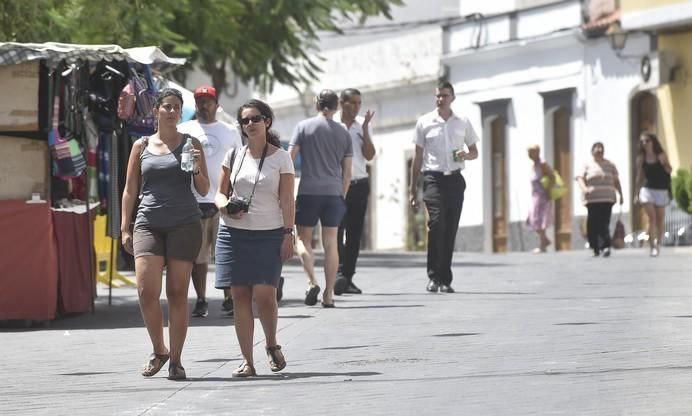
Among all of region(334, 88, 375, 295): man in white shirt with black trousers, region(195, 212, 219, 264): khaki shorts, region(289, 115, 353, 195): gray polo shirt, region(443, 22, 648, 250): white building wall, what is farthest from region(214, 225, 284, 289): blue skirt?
region(443, 22, 648, 250): white building wall

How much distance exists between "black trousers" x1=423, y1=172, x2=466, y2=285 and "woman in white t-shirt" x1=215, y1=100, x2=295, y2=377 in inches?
288

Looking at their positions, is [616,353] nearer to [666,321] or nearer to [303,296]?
[666,321]

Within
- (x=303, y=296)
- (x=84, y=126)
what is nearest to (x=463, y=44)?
(x=303, y=296)

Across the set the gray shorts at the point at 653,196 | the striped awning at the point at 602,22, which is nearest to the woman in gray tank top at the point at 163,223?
the gray shorts at the point at 653,196

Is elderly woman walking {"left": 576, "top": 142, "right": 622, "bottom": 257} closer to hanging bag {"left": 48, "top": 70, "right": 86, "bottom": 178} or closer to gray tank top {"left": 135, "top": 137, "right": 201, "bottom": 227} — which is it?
hanging bag {"left": 48, "top": 70, "right": 86, "bottom": 178}

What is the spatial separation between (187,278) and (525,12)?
31.8m

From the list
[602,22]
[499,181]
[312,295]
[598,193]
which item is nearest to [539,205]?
[602,22]

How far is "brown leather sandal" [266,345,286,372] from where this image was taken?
11.8 m

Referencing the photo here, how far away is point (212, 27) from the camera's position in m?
28.1

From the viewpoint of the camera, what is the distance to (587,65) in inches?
1607

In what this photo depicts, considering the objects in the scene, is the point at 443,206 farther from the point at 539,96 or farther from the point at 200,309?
the point at 539,96

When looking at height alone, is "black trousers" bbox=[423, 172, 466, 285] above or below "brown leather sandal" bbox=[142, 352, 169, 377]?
above

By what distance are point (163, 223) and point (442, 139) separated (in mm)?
7584

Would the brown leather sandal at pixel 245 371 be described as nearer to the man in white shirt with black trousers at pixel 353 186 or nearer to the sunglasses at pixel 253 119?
the sunglasses at pixel 253 119
